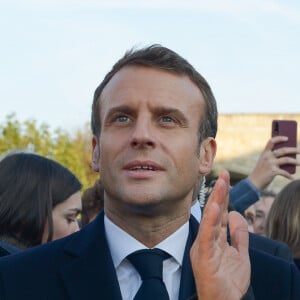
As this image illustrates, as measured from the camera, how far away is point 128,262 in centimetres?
290

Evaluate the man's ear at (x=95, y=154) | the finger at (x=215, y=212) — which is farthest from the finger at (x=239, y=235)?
the man's ear at (x=95, y=154)

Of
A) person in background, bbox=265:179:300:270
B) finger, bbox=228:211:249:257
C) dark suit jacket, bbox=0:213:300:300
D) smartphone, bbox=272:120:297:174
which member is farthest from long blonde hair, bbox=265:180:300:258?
finger, bbox=228:211:249:257

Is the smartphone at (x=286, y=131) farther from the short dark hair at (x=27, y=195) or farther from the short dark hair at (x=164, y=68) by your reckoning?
the short dark hair at (x=164, y=68)

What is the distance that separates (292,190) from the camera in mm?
5707

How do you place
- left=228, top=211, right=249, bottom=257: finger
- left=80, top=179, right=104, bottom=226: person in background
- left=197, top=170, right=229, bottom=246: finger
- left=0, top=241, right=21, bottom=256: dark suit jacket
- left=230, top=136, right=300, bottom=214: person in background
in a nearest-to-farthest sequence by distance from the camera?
1. left=197, top=170, right=229, bottom=246: finger
2. left=228, top=211, right=249, bottom=257: finger
3. left=0, top=241, right=21, bottom=256: dark suit jacket
4. left=230, top=136, right=300, bottom=214: person in background
5. left=80, top=179, right=104, bottom=226: person in background

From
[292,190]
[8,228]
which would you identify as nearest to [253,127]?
[292,190]

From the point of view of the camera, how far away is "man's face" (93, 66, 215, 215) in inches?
112

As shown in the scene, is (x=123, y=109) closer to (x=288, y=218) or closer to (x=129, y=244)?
(x=129, y=244)

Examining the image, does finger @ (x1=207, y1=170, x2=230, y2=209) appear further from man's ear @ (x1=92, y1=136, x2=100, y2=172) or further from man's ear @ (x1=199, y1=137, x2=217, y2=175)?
man's ear @ (x1=92, y1=136, x2=100, y2=172)

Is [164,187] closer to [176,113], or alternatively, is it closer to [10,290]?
[176,113]

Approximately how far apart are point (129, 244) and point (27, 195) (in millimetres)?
1428

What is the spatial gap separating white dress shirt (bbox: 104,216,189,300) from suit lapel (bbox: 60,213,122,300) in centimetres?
4

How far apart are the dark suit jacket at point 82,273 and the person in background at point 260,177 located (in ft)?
7.16

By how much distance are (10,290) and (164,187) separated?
59cm
